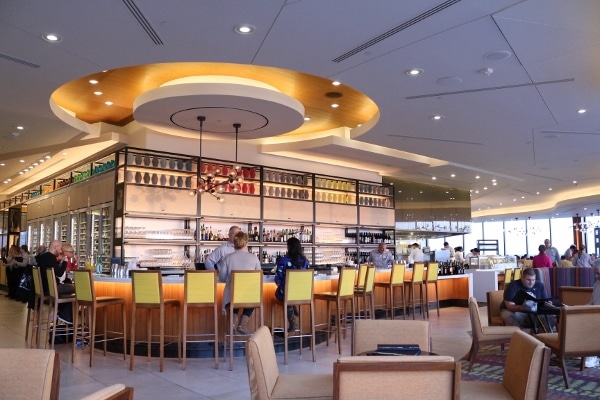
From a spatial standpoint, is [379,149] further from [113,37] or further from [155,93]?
[113,37]

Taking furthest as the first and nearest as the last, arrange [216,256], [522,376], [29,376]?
1. [216,256]
2. [522,376]
3. [29,376]

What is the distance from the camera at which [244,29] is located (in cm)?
490

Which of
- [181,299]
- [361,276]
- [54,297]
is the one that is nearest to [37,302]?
[54,297]

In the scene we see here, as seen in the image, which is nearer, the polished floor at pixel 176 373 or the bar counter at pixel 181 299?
the polished floor at pixel 176 373

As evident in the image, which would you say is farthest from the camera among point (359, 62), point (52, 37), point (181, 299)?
point (181, 299)

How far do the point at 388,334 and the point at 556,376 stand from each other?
110 inches

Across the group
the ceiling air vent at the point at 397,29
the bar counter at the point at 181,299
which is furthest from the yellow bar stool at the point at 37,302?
the ceiling air vent at the point at 397,29

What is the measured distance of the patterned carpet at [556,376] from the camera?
459 centimetres

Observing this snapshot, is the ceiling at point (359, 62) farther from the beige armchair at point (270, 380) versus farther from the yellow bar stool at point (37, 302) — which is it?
the beige armchair at point (270, 380)

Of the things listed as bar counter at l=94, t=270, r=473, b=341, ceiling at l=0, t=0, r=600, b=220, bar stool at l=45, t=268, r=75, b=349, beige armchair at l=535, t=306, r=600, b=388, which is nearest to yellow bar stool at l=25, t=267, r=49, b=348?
bar stool at l=45, t=268, r=75, b=349

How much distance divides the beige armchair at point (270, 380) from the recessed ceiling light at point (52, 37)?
3.74 metres

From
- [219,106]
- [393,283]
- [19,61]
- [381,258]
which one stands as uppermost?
[19,61]

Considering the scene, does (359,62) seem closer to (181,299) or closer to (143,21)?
(143,21)

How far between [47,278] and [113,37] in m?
3.30
